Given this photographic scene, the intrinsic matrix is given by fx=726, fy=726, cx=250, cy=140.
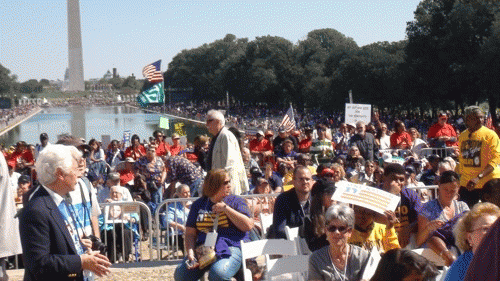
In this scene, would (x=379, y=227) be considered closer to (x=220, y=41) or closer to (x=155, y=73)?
(x=155, y=73)

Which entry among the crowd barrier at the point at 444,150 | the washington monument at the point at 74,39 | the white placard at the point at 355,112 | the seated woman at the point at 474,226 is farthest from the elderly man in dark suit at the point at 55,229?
the washington monument at the point at 74,39

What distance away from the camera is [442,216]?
6.02 meters

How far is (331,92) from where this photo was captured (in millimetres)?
78250

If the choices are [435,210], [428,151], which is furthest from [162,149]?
[435,210]

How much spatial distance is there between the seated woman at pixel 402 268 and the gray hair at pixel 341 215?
3.54ft

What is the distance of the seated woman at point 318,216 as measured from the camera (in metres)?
5.93

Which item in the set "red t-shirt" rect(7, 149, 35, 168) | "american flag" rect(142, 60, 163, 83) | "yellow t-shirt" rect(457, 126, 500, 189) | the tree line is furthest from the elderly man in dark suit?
the tree line

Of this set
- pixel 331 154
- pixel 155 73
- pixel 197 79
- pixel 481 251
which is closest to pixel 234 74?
pixel 197 79

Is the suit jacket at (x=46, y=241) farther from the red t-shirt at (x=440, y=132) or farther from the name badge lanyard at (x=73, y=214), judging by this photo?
the red t-shirt at (x=440, y=132)

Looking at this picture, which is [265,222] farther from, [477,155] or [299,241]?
[477,155]

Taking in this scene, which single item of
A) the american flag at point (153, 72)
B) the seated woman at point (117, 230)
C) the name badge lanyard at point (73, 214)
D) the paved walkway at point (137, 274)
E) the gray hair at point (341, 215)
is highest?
the american flag at point (153, 72)

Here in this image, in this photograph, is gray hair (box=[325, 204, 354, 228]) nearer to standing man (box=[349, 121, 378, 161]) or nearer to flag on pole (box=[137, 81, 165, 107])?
standing man (box=[349, 121, 378, 161])

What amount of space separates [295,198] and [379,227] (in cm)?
106

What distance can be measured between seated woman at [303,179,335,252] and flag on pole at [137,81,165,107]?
15938 millimetres
